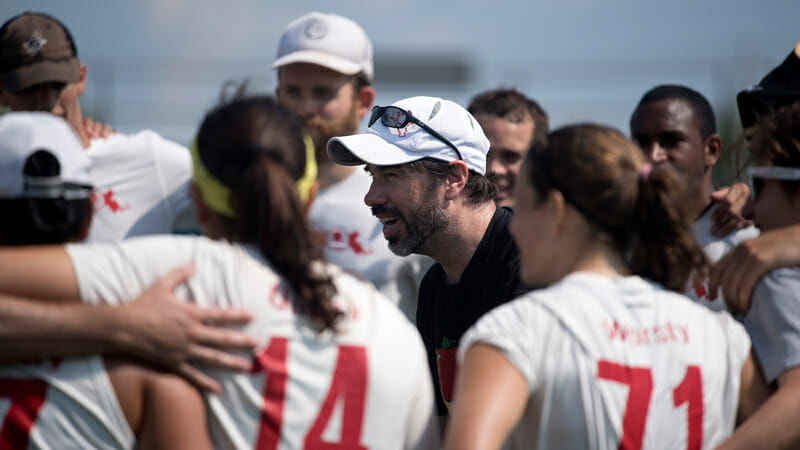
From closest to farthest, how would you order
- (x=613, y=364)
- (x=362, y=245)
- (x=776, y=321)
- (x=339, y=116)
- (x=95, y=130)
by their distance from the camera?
1. (x=613, y=364)
2. (x=776, y=321)
3. (x=95, y=130)
4. (x=362, y=245)
5. (x=339, y=116)

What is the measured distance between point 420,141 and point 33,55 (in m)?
1.74

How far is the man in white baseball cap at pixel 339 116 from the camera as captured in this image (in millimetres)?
4309

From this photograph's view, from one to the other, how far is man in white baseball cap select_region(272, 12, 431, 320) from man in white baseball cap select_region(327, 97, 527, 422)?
23 cm

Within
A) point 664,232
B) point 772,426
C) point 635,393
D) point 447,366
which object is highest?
point 664,232

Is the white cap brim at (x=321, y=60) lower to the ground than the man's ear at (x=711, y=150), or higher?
higher

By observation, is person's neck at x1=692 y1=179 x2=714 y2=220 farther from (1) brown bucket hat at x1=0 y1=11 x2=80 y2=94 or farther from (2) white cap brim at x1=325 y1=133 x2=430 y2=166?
(1) brown bucket hat at x1=0 y1=11 x2=80 y2=94

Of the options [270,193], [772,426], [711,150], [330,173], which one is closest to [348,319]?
[270,193]

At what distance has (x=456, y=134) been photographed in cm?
411

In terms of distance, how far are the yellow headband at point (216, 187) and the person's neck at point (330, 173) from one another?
2292mm

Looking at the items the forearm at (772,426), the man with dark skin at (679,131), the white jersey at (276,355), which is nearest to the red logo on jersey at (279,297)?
the white jersey at (276,355)

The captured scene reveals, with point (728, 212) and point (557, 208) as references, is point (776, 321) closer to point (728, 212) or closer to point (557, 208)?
point (557, 208)

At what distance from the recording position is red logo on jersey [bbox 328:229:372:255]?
4293mm

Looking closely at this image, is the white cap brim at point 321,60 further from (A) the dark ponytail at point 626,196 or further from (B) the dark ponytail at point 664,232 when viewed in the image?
(B) the dark ponytail at point 664,232

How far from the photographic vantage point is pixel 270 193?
2.05 meters
